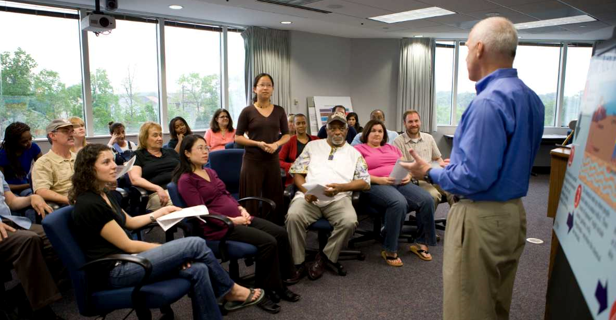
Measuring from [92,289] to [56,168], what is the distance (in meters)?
1.50

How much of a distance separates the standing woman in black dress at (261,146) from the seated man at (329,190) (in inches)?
8.8

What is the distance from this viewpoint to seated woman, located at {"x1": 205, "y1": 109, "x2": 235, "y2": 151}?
5.45 m

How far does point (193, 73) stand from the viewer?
7117mm

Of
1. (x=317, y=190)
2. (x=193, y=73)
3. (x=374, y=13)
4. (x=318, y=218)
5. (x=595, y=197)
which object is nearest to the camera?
(x=595, y=197)

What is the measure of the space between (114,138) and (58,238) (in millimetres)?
3055

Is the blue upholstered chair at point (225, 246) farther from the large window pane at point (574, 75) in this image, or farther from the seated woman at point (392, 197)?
the large window pane at point (574, 75)

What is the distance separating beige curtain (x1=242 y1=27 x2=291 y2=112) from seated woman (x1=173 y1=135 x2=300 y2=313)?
4.80 metres

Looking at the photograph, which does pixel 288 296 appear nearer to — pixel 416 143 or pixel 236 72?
pixel 416 143

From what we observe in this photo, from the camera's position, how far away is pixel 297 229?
3.02 m

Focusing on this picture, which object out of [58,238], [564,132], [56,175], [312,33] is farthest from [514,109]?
[564,132]

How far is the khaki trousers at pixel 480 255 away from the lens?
5.08ft

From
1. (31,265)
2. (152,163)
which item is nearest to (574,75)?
(152,163)

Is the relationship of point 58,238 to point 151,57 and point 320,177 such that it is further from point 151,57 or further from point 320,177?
point 151,57

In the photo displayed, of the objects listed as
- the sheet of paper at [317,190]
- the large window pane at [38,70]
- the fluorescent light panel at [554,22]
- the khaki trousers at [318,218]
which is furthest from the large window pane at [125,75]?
the fluorescent light panel at [554,22]
